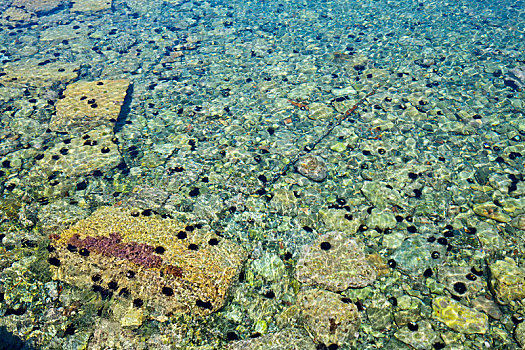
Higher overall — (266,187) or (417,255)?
(266,187)

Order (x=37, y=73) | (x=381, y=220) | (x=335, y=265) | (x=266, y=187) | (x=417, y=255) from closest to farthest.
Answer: (x=335, y=265), (x=417, y=255), (x=381, y=220), (x=266, y=187), (x=37, y=73)

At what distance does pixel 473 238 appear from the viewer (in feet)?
34.6

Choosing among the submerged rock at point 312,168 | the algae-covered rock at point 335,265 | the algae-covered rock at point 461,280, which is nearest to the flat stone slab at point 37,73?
the submerged rock at point 312,168

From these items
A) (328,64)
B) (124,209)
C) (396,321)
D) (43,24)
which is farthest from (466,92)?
(43,24)

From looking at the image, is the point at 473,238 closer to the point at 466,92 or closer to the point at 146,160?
the point at 466,92

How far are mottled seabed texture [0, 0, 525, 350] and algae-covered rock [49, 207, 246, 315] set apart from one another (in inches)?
2.0

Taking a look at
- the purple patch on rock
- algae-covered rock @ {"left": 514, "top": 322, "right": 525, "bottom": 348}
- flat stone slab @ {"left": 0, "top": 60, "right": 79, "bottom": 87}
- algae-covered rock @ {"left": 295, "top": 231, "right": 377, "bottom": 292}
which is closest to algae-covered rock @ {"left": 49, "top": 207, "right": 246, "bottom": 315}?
the purple patch on rock

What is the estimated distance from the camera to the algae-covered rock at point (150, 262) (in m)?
9.08

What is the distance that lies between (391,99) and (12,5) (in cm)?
2665

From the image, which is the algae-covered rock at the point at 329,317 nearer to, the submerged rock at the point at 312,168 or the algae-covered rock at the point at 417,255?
the algae-covered rock at the point at 417,255

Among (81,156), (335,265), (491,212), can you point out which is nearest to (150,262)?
(335,265)

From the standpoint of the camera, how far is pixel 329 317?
8719 mm

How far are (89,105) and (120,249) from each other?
822 cm

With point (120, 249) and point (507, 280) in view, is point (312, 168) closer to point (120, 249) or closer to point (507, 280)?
point (507, 280)
